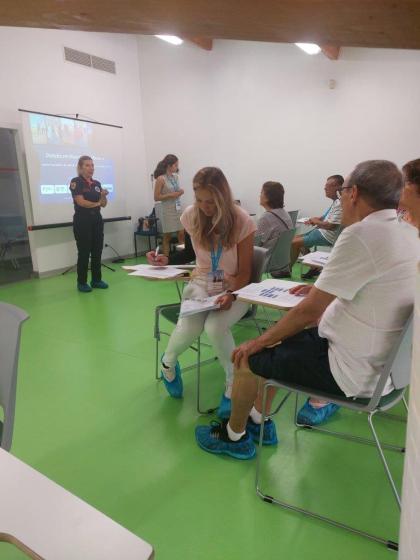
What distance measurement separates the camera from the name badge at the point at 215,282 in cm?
229

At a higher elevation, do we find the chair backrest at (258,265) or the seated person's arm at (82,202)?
the seated person's arm at (82,202)

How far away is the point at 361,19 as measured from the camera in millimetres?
606

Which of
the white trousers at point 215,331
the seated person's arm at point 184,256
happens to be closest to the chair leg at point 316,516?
the white trousers at point 215,331

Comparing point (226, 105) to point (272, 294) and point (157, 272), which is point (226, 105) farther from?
point (272, 294)

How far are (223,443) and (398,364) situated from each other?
3.02 ft

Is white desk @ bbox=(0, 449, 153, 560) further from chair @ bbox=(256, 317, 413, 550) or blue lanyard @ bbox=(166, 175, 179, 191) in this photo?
blue lanyard @ bbox=(166, 175, 179, 191)

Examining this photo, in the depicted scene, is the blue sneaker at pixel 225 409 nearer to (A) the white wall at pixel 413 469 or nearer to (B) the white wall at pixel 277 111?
(A) the white wall at pixel 413 469

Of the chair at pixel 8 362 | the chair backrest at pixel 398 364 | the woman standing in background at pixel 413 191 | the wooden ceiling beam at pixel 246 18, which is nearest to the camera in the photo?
the wooden ceiling beam at pixel 246 18

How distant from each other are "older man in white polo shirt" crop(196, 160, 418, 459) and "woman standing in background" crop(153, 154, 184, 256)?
4332 millimetres

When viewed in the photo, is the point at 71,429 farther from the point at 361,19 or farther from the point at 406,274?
the point at 361,19

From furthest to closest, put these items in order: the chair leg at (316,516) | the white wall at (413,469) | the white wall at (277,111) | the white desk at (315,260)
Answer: the white wall at (277,111) < the white desk at (315,260) < the chair leg at (316,516) < the white wall at (413,469)

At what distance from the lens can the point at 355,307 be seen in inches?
53.8

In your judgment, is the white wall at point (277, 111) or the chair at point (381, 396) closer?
the chair at point (381, 396)

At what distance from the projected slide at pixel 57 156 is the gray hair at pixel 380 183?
482 cm
